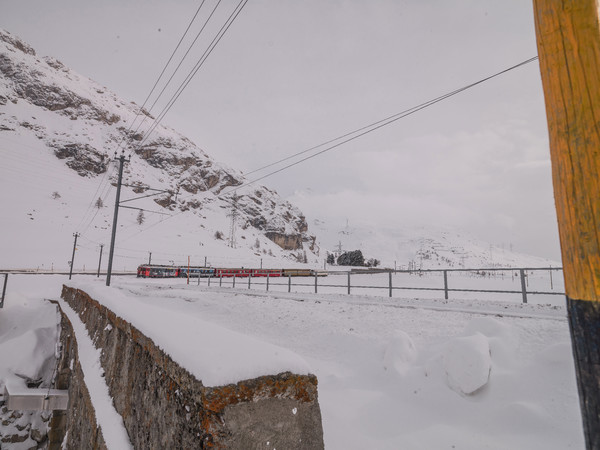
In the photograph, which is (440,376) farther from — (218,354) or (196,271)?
(196,271)

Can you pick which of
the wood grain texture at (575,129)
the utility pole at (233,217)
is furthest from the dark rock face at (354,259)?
the wood grain texture at (575,129)

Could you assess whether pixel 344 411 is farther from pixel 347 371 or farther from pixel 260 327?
pixel 260 327

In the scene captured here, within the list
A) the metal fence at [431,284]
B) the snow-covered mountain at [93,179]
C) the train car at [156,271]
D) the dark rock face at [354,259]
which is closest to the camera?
the metal fence at [431,284]

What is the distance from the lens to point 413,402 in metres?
4.77

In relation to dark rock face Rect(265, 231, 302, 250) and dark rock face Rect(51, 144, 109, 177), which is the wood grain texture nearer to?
dark rock face Rect(51, 144, 109, 177)

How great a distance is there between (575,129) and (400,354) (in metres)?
5.58

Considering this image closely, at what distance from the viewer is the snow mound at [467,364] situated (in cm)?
453

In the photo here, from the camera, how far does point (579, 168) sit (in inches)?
35.8

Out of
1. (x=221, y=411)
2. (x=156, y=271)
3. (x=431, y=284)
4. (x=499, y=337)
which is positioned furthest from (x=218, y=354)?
(x=156, y=271)

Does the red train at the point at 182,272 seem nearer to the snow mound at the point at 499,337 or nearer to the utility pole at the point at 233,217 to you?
the snow mound at the point at 499,337

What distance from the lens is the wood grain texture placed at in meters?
0.87

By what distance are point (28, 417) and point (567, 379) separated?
12310mm

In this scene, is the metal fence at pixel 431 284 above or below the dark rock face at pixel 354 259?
below

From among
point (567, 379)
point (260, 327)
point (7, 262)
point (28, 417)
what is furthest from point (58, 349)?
point (7, 262)
